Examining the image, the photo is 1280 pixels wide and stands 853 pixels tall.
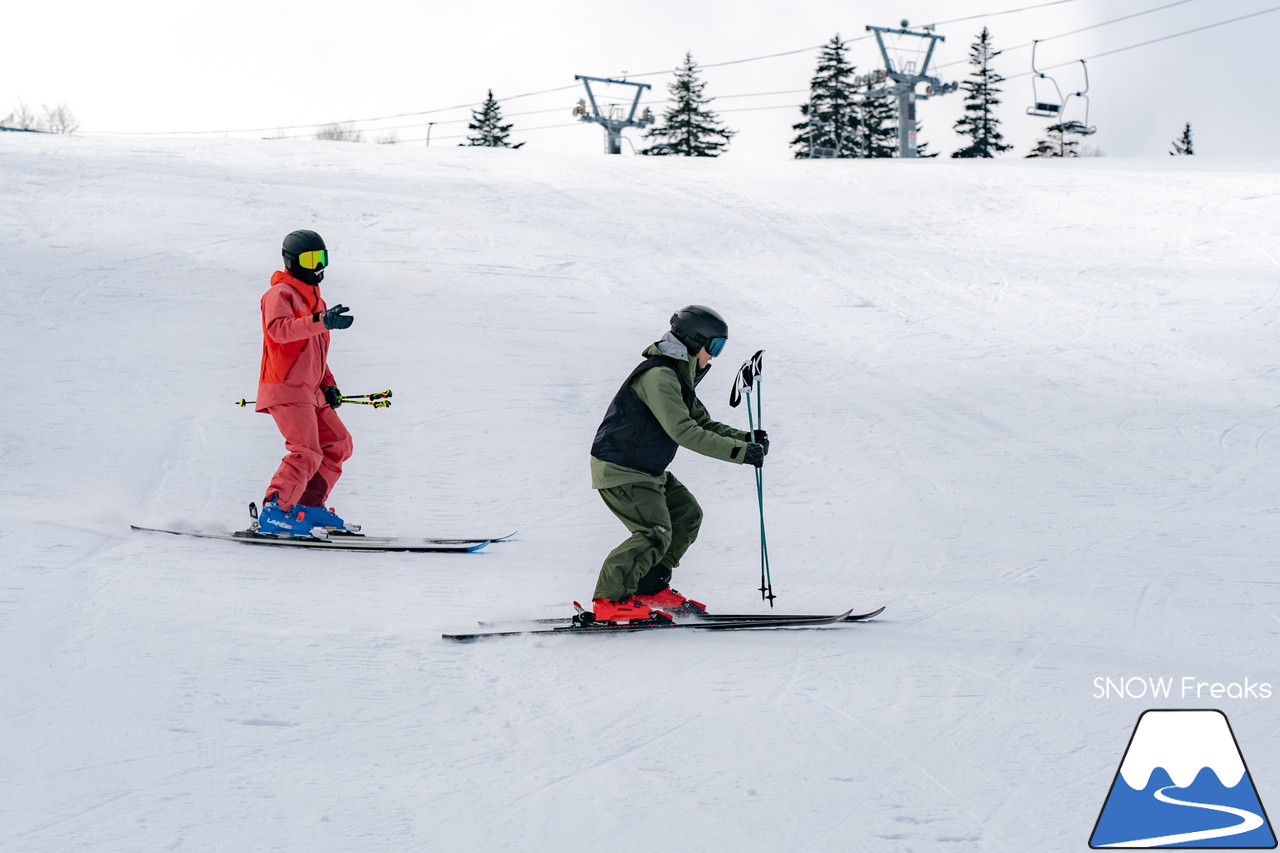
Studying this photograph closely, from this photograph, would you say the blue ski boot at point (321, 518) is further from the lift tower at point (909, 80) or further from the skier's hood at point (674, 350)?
the lift tower at point (909, 80)

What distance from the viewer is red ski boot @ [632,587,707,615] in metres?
4.78

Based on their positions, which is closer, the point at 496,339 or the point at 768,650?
the point at 768,650

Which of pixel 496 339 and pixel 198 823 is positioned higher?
pixel 496 339

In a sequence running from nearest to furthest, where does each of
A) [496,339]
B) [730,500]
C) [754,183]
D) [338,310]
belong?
[338,310] → [730,500] → [496,339] → [754,183]

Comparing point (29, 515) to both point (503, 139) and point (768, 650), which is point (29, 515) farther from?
point (503, 139)

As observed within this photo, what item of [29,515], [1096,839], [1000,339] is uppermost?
[1000,339]

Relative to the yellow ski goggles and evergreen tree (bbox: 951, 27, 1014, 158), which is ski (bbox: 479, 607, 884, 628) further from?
evergreen tree (bbox: 951, 27, 1014, 158)

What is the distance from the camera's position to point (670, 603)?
190 inches

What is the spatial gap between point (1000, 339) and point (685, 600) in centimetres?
726

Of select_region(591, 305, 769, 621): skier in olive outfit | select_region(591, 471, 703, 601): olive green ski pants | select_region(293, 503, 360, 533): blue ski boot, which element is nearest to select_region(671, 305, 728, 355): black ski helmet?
select_region(591, 305, 769, 621): skier in olive outfit

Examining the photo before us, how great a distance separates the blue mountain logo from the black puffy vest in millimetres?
2105

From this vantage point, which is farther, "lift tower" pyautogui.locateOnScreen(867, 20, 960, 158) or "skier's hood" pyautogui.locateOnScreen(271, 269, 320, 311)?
"lift tower" pyautogui.locateOnScreen(867, 20, 960, 158)

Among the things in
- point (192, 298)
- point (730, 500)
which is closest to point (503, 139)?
point (192, 298)

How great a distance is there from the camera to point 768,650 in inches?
172
